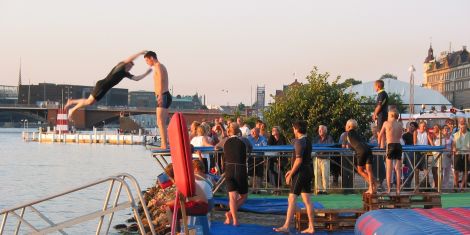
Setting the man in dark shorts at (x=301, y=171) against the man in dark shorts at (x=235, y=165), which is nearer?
the man in dark shorts at (x=301, y=171)

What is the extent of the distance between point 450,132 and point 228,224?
9504mm

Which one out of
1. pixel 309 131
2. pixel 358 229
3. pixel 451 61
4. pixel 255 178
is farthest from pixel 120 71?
pixel 451 61

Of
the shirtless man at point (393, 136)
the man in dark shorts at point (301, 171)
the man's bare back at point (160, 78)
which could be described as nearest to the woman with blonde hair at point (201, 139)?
the shirtless man at point (393, 136)

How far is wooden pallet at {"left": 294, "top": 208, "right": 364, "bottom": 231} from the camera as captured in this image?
1510 centimetres

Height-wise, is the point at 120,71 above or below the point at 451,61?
below

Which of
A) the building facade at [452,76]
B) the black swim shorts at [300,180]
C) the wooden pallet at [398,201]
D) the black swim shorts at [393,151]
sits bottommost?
the wooden pallet at [398,201]

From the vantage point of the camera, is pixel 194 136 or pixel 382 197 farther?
pixel 194 136

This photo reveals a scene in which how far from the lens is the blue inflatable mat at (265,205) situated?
17078mm

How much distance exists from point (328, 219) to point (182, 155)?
670 cm

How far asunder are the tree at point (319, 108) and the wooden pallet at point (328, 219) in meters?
14.2

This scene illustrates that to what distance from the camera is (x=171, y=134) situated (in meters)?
9.21

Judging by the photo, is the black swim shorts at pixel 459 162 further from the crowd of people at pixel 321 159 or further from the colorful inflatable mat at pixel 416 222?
the colorful inflatable mat at pixel 416 222

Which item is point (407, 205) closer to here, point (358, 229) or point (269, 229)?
point (269, 229)

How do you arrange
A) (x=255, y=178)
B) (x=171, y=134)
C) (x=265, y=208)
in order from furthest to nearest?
(x=255, y=178), (x=265, y=208), (x=171, y=134)
